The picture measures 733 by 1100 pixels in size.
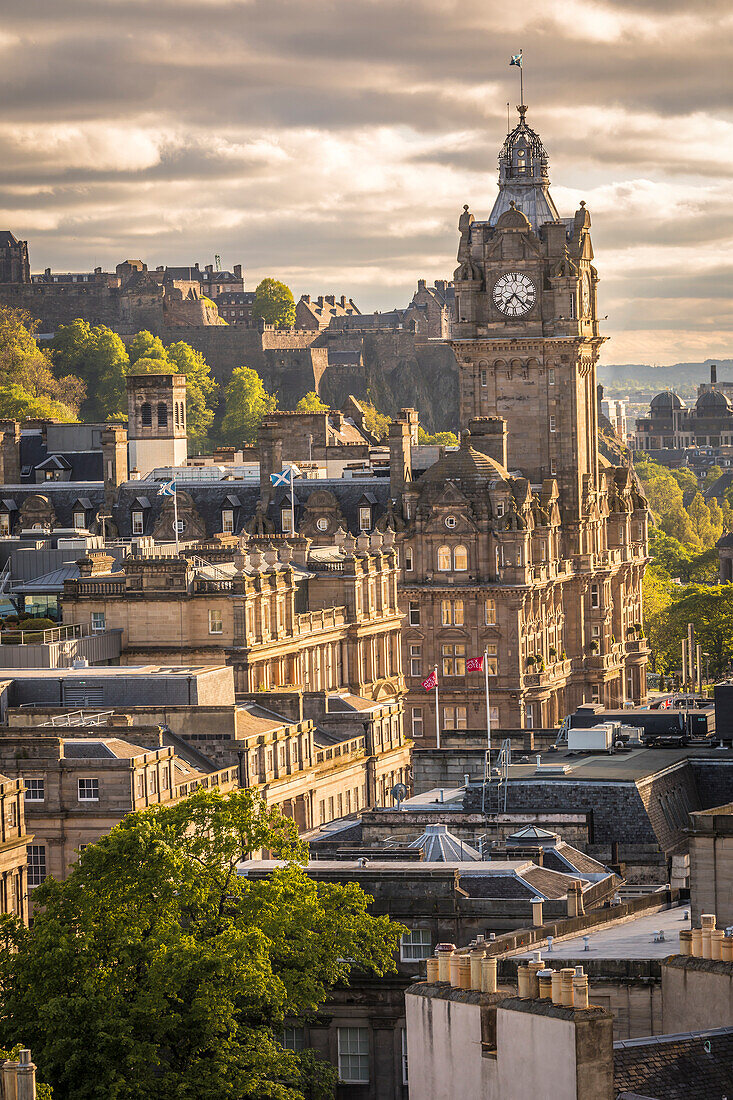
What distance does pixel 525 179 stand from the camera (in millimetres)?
189000

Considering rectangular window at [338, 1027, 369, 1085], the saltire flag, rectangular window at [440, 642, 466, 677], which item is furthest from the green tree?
the saltire flag

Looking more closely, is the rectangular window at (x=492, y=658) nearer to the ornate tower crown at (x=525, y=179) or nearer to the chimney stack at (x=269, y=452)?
the chimney stack at (x=269, y=452)

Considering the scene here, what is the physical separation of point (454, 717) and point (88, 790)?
7702 cm

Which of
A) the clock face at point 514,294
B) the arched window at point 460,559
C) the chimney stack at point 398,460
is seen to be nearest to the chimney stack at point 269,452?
the chimney stack at point 398,460

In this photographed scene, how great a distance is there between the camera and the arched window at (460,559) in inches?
6496

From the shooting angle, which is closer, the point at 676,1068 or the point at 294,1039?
the point at 676,1068

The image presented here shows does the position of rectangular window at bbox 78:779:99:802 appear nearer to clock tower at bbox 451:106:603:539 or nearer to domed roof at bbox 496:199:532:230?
clock tower at bbox 451:106:603:539

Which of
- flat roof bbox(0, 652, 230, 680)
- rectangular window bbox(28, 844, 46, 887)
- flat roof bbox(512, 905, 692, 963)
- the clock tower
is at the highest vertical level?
the clock tower

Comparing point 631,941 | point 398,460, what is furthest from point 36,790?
point 398,460

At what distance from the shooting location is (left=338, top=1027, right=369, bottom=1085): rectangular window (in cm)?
6775

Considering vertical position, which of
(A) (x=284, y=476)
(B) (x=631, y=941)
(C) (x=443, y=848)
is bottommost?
(C) (x=443, y=848)

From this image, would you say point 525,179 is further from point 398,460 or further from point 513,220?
point 398,460

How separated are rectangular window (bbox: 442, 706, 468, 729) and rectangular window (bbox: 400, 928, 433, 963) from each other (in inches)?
3645

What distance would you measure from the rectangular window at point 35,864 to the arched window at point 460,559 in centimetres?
8034
